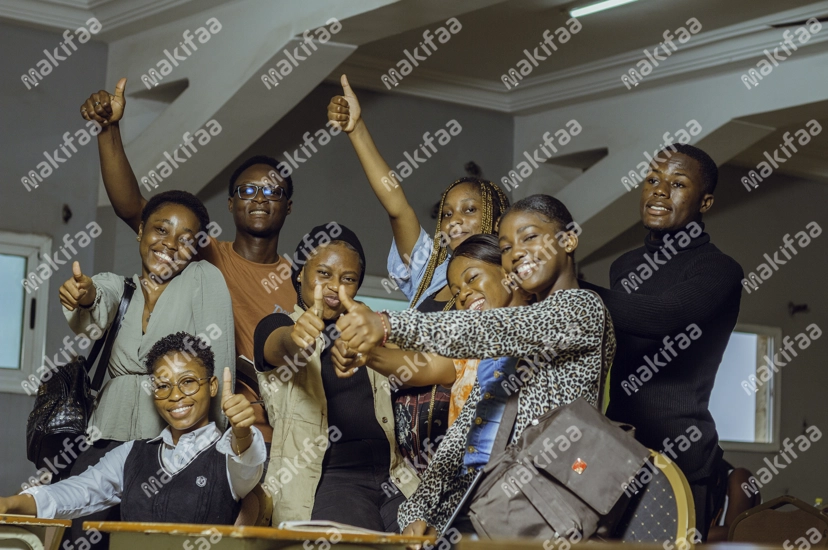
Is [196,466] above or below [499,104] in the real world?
below

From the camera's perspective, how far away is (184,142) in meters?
5.25

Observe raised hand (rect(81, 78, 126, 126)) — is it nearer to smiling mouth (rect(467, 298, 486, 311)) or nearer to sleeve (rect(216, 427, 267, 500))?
sleeve (rect(216, 427, 267, 500))

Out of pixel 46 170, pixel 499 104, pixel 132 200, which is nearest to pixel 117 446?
pixel 132 200

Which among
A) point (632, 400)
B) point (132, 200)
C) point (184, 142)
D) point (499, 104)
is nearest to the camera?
point (632, 400)

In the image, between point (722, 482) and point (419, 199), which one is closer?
point (722, 482)

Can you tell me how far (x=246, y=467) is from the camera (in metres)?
2.47

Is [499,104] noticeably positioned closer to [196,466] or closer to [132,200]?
[132,200]

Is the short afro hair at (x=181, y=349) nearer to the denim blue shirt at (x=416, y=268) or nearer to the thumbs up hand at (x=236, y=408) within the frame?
the thumbs up hand at (x=236, y=408)

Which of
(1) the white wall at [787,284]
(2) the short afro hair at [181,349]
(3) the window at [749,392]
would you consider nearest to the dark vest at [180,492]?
(2) the short afro hair at [181,349]

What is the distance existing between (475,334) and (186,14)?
4034 millimetres

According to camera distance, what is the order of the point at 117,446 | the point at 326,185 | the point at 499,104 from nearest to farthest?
the point at 117,446 → the point at 326,185 → the point at 499,104

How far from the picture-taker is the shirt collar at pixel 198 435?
2660 mm

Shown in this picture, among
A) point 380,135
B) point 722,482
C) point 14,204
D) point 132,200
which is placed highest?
point 380,135

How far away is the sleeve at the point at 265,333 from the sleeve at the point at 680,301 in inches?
34.6
